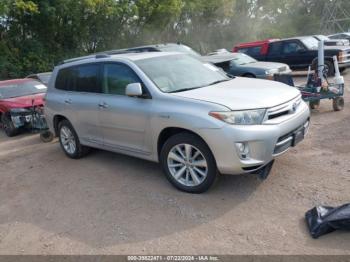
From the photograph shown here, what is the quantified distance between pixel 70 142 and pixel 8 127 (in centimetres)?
396

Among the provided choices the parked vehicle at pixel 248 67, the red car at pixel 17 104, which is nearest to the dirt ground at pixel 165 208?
the red car at pixel 17 104

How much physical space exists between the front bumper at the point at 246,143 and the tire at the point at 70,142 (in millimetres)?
2994

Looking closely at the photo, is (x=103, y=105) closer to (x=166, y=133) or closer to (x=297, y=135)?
(x=166, y=133)

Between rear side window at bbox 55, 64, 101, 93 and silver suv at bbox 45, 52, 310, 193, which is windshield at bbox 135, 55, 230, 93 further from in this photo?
rear side window at bbox 55, 64, 101, 93

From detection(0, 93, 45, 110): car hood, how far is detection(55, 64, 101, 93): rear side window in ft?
10.8

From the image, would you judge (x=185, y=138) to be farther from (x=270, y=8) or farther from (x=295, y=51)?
(x=270, y=8)

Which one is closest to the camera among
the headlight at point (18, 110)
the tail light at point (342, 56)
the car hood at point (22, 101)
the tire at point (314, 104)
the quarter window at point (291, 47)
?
the tire at point (314, 104)

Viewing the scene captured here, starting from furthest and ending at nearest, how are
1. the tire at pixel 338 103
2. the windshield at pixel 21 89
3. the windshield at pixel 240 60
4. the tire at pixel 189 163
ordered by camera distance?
the windshield at pixel 240 60 < the windshield at pixel 21 89 < the tire at pixel 338 103 < the tire at pixel 189 163

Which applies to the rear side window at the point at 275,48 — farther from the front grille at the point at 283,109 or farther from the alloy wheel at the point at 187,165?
the alloy wheel at the point at 187,165

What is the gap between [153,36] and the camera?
2758cm

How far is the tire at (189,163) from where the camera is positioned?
442cm

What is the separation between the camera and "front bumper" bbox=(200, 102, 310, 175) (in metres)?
4.12

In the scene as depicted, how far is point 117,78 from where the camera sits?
18.0 ft

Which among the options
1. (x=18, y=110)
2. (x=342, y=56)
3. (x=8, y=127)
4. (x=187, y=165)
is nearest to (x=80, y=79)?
(x=187, y=165)
